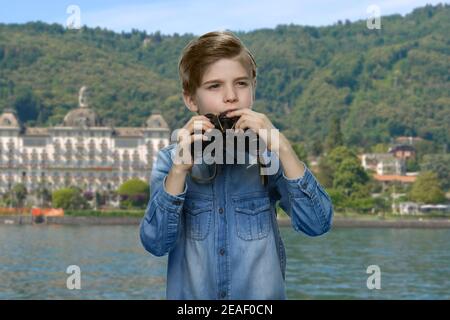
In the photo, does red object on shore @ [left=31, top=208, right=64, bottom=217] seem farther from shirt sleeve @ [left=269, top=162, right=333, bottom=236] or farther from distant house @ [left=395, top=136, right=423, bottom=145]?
shirt sleeve @ [left=269, top=162, right=333, bottom=236]

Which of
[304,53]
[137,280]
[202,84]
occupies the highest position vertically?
[304,53]

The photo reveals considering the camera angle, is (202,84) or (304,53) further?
(304,53)

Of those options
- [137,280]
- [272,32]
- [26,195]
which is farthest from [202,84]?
[272,32]

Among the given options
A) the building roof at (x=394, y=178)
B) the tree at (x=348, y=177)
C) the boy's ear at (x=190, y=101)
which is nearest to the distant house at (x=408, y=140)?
the building roof at (x=394, y=178)

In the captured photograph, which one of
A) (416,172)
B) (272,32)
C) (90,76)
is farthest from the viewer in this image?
(272,32)

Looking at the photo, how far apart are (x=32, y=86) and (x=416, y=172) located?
127ft

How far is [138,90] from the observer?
4316 inches

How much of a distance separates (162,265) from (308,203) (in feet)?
113

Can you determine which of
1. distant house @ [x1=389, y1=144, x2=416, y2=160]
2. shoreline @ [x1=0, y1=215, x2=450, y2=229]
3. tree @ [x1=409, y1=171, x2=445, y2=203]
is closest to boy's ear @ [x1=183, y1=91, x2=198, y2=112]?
shoreline @ [x1=0, y1=215, x2=450, y2=229]

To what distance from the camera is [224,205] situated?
80.7 inches

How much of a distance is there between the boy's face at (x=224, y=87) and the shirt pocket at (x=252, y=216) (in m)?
0.15

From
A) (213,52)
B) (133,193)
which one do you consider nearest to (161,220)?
(213,52)
